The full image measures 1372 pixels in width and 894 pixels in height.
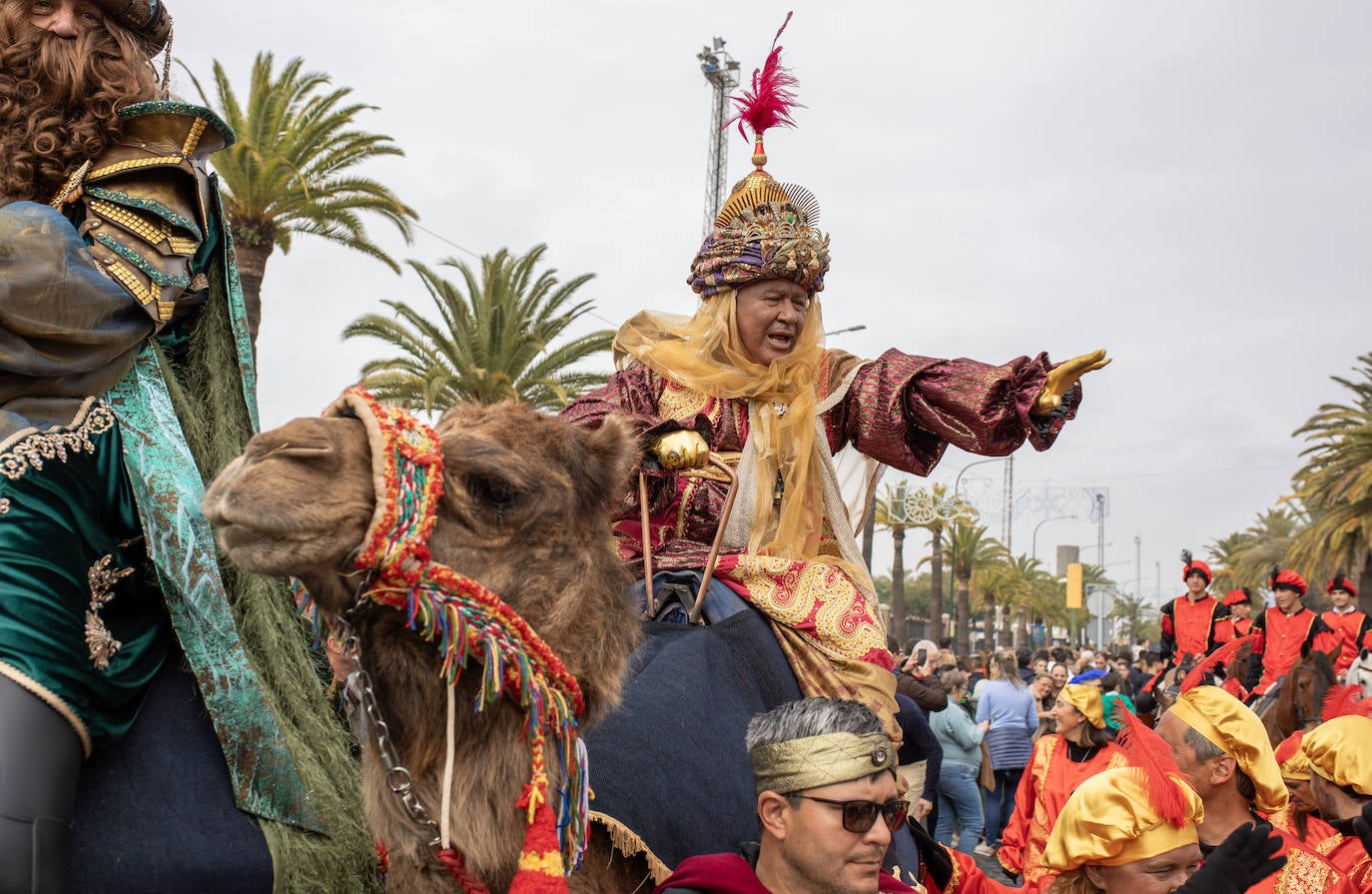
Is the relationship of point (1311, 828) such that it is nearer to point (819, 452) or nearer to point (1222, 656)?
point (819, 452)

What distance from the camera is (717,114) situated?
98.1ft

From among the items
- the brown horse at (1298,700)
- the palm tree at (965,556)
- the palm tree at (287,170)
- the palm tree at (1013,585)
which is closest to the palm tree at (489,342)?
the palm tree at (287,170)

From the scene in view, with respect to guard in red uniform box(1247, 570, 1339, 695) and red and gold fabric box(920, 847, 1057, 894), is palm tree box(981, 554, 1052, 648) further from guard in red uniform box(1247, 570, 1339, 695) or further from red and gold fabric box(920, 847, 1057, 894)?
red and gold fabric box(920, 847, 1057, 894)

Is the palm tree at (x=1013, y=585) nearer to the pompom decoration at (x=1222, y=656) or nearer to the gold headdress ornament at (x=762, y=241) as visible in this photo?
the pompom decoration at (x=1222, y=656)

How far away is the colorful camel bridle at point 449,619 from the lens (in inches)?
93.7

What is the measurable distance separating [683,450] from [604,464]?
3.42 feet

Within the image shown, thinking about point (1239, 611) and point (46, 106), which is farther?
point (1239, 611)

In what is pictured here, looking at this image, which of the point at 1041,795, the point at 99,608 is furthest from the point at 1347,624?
the point at 99,608

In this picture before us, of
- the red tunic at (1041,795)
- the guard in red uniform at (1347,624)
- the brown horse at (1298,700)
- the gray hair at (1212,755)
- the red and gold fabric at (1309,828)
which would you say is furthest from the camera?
the guard in red uniform at (1347,624)

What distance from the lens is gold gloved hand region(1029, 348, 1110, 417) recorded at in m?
4.11

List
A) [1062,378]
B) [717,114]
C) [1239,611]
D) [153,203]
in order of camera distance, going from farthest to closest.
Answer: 1. [717,114]
2. [1239,611]
3. [1062,378]
4. [153,203]

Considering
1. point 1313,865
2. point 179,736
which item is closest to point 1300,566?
point 1313,865

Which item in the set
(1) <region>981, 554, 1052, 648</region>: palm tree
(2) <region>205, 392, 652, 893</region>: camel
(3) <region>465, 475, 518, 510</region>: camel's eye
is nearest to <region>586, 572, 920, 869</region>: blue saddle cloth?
(2) <region>205, 392, 652, 893</region>: camel

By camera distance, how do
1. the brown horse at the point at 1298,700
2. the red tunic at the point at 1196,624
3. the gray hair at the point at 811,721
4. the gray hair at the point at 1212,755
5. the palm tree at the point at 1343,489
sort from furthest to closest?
1. the palm tree at the point at 1343,489
2. the red tunic at the point at 1196,624
3. the brown horse at the point at 1298,700
4. the gray hair at the point at 1212,755
5. the gray hair at the point at 811,721
